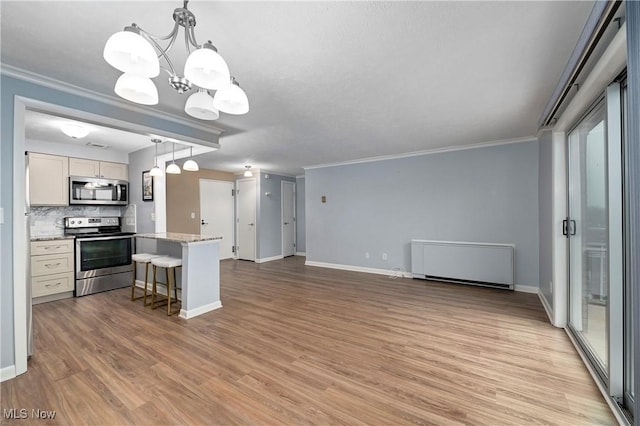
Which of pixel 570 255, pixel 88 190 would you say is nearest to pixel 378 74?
pixel 570 255

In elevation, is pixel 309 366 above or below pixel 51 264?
below

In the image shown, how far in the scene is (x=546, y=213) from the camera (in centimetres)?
344

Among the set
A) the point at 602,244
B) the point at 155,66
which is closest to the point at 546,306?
the point at 602,244

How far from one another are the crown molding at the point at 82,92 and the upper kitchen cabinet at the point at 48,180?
98.6 inches

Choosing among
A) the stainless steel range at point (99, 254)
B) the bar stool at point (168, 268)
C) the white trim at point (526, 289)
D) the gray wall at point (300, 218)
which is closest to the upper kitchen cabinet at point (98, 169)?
the stainless steel range at point (99, 254)

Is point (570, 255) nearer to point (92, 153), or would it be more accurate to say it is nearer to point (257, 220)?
point (257, 220)

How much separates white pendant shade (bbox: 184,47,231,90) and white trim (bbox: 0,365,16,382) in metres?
Result: 2.64

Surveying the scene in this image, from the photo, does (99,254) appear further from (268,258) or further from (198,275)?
(268,258)

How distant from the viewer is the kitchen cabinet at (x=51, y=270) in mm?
3764

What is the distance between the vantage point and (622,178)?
168 centimetres

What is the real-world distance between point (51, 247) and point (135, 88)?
4.06m

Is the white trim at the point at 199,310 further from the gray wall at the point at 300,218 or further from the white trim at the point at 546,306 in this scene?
the gray wall at the point at 300,218

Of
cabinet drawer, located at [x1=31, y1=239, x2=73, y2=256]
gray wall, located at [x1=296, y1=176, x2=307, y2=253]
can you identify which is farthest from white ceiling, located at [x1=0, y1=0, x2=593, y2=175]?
gray wall, located at [x1=296, y1=176, x2=307, y2=253]

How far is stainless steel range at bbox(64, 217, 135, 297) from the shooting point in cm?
412
